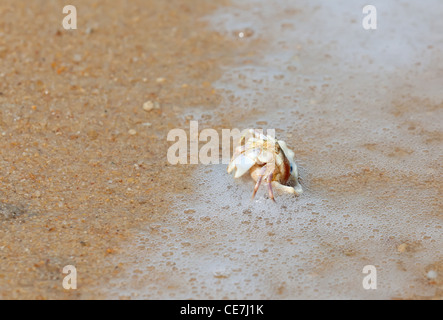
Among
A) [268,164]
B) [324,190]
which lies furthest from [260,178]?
[324,190]

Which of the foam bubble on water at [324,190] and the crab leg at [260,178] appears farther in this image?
the crab leg at [260,178]

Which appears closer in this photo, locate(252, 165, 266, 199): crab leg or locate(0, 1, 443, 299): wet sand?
locate(0, 1, 443, 299): wet sand

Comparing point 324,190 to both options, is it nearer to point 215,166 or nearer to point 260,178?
point 260,178
